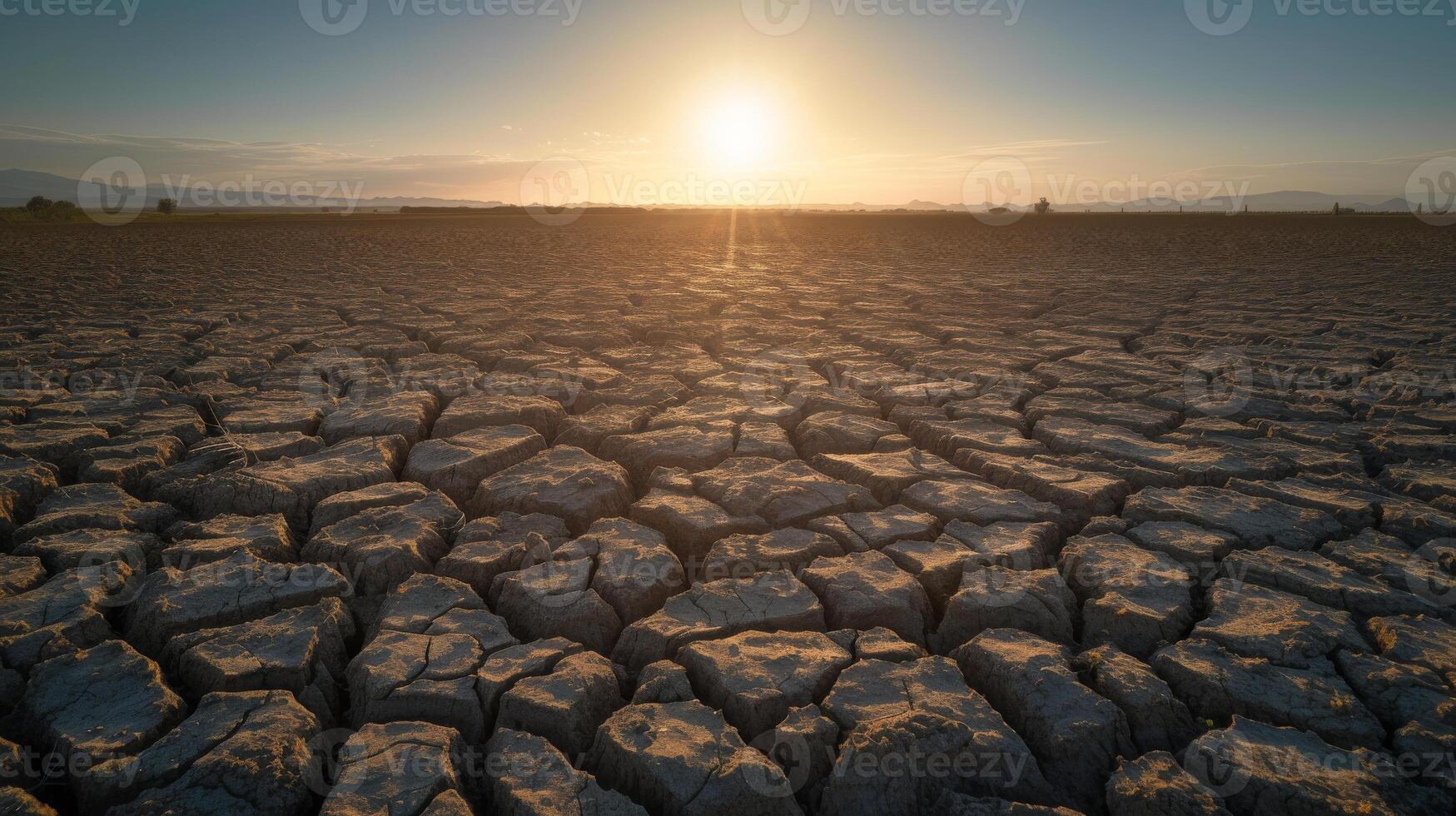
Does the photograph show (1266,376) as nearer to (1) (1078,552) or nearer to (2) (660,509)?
(1) (1078,552)

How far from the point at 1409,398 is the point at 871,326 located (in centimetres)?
300

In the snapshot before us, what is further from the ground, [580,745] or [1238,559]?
[1238,559]

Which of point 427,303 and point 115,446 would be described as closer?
point 115,446

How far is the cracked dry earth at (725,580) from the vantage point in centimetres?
123

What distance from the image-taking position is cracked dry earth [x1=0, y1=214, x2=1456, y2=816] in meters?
1.23

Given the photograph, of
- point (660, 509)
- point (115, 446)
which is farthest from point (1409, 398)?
point (115, 446)

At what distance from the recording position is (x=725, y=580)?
183cm

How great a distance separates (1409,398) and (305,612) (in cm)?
447

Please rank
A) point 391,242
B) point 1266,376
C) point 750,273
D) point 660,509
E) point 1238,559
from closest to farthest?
1. point 1238,559
2. point 660,509
3. point 1266,376
4. point 750,273
5. point 391,242

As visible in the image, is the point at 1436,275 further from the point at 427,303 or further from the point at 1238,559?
the point at 427,303

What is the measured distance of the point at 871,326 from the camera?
531 centimetres

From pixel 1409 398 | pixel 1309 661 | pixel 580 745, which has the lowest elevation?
pixel 580 745

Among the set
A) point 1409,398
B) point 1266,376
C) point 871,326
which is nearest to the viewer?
point 1409,398

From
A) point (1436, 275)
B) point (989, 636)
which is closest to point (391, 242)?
point (989, 636)
